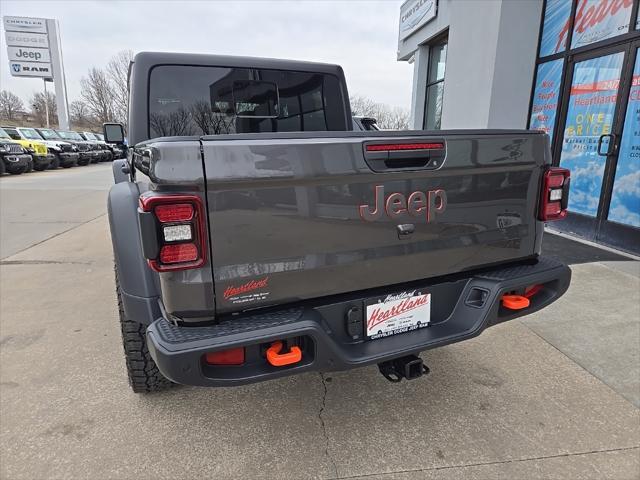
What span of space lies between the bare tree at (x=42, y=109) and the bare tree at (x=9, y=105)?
2.18 meters

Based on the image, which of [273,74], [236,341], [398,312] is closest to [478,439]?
[398,312]

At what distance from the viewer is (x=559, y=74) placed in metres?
6.36

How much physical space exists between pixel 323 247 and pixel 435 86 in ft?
36.3

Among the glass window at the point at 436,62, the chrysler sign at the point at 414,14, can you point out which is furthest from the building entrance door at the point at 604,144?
the glass window at the point at 436,62

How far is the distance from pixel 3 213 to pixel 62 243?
12.2 feet

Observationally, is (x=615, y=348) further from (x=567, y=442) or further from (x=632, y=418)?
(x=567, y=442)

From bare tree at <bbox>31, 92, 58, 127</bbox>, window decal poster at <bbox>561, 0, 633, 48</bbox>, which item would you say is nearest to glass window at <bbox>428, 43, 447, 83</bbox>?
window decal poster at <bbox>561, 0, 633, 48</bbox>

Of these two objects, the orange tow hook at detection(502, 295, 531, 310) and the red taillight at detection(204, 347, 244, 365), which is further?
the orange tow hook at detection(502, 295, 531, 310)

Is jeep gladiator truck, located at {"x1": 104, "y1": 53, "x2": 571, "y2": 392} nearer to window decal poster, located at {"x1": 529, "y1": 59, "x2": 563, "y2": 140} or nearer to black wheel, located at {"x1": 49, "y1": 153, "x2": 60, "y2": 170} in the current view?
window decal poster, located at {"x1": 529, "y1": 59, "x2": 563, "y2": 140}

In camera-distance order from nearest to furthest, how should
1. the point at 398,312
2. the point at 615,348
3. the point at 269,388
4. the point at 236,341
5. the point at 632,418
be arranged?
the point at 236,341, the point at 398,312, the point at 632,418, the point at 269,388, the point at 615,348

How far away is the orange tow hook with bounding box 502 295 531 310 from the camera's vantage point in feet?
7.09

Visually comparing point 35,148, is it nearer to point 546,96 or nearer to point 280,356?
point 546,96

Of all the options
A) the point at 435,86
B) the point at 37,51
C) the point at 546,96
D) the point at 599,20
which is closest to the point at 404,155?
the point at 599,20

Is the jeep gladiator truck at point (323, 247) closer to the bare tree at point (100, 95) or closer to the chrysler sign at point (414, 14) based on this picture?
the chrysler sign at point (414, 14)
